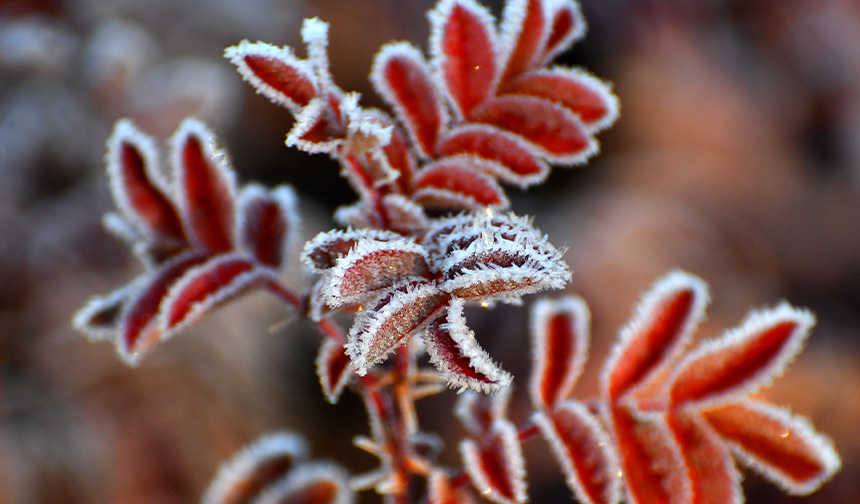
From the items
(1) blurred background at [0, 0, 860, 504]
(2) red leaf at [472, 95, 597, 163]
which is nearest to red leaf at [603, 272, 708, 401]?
(2) red leaf at [472, 95, 597, 163]

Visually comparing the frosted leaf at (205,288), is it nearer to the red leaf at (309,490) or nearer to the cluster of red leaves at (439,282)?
the cluster of red leaves at (439,282)

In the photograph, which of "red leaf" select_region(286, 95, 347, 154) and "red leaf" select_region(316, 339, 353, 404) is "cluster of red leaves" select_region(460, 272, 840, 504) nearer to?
"red leaf" select_region(316, 339, 353, 404)

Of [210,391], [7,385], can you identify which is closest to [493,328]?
[210,391]

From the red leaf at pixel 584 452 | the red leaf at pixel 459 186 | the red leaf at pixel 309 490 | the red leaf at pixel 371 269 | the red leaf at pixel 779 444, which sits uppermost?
the red leaf at pixel 459 186

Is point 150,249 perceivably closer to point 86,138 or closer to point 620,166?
point 86,138

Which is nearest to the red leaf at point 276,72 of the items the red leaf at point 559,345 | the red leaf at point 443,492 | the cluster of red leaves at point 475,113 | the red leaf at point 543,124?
the cluster of red leaves at point 475,113

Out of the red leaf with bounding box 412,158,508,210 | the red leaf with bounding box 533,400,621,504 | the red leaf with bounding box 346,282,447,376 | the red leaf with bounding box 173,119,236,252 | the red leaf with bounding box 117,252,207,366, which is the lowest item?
the red leaf with bounding box 533,400,621,504

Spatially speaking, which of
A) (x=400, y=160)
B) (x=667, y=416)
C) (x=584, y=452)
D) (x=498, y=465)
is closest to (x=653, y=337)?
(x=667, y=416)
